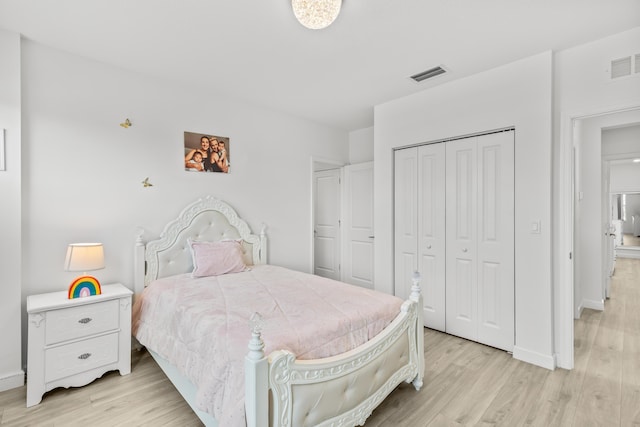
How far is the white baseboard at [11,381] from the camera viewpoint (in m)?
2.23

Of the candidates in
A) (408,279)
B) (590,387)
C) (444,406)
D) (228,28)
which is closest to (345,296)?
(444,406)

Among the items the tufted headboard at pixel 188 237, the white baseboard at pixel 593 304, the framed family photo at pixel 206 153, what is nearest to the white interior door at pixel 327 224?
the tufted headboard at pixel 188 237

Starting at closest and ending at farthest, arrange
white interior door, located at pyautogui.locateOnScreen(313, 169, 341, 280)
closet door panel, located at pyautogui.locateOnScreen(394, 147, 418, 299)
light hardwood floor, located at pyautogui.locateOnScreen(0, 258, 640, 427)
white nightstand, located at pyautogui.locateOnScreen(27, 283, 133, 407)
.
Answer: light hardwood floor, located at pyautogui.locateOnScreen(0, 258, 640, 427), white nightstand, located at pyautogui.locateOnScreen(27, 283, 133, 407), closet door panel, located at pyautogui.locateOnScreen(394, 147, 418, 299), white interior door, located at pyautogui.locateOnScreen(313, 169, 341, 280)

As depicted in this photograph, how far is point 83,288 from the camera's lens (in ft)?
7.77

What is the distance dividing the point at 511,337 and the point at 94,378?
Result: 346 centimetres

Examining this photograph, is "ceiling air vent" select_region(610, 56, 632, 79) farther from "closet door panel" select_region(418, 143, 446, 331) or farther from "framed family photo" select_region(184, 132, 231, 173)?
"framed family photo" select_region(184, 132, 231, 173)

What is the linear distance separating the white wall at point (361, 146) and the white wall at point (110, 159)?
1.68 m

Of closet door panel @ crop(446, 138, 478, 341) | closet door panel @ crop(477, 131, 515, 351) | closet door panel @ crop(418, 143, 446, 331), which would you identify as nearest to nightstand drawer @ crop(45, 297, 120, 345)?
closet door panel @ crop(418, 143, 446, 331)

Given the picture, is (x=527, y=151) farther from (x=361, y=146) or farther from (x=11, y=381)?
(x=11, y=381)

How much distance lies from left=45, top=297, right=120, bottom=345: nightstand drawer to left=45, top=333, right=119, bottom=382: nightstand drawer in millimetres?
65

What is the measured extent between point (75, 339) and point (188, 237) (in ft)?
4.04

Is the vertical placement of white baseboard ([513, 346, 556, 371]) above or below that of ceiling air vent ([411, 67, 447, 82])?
below

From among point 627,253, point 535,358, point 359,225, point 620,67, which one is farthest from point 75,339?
point 627,253

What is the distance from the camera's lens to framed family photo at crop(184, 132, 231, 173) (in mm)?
3289
